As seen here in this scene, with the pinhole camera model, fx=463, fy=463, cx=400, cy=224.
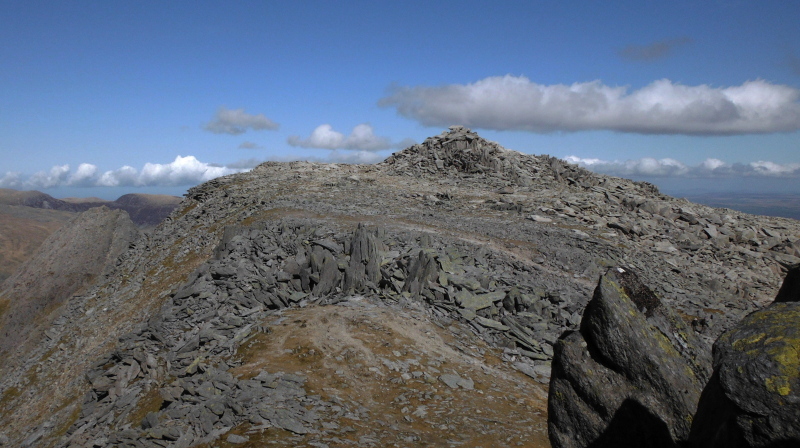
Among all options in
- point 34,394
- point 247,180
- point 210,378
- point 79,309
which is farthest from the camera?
point 247,180

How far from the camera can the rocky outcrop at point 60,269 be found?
34344mm

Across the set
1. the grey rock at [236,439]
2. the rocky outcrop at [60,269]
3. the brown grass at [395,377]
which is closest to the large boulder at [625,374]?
the brown grass at [395,377]

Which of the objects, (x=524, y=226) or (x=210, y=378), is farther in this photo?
(x=524, y=226)

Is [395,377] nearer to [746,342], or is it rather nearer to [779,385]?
[746,342]

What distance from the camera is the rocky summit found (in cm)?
782

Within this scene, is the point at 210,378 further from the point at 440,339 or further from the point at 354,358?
the point at 440,339

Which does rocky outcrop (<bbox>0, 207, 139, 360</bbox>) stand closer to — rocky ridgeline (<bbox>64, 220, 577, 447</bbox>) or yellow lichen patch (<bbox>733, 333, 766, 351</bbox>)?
rocky ridgeline (<bbox>64, 220, 577, 447</bbox>)

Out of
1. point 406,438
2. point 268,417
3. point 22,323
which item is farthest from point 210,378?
point 22,323

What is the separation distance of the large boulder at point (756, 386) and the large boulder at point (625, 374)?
167 cm

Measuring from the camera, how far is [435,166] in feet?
161

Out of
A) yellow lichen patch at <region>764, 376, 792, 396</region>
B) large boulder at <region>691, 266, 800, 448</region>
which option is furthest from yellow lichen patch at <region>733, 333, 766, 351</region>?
yellow lichen patch at <region>764, 376, 792, 396</region>

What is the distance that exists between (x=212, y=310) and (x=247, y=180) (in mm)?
30755

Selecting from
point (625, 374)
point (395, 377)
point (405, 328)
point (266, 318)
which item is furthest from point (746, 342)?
point (266, 318)

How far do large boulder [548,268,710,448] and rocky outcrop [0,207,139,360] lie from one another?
35588 millimetres
